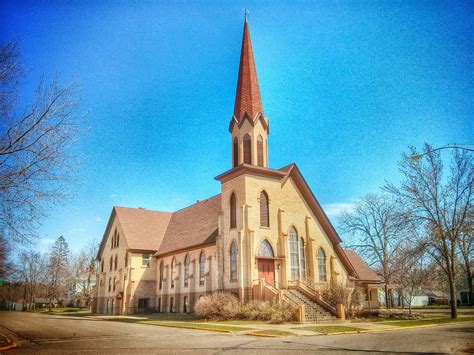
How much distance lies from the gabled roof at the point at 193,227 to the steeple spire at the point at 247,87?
10205 millimetres

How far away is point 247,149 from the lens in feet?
110

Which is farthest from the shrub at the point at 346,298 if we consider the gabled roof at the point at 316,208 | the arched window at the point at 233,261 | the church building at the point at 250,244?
the gabled roof at the point at 316,208

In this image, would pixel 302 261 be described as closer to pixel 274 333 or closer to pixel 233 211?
pixel 233 211

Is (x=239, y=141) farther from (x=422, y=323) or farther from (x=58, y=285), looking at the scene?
(x=58, y=285)

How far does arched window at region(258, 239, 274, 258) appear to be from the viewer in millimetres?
31853

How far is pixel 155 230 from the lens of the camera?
49438 millimetres

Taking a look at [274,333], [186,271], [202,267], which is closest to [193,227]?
[186,271]

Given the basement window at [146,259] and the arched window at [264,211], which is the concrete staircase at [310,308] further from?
the basement window at [146,259]

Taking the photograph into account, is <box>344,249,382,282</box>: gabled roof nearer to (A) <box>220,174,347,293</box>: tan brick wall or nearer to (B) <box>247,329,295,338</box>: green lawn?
(A) <box>220,174,347,293</box>: tan brick wall

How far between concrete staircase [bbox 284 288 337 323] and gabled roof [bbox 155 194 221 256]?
8643 mm

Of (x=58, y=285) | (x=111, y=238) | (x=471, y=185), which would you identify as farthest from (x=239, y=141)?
(x=58, y=285)

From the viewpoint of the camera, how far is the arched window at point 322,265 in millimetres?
35719

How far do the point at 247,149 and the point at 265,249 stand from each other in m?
8.30

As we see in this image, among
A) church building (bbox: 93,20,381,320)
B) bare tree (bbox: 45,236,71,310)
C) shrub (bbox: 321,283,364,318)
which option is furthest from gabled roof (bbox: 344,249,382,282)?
bare tree (bbox: 45,236,71,310)
